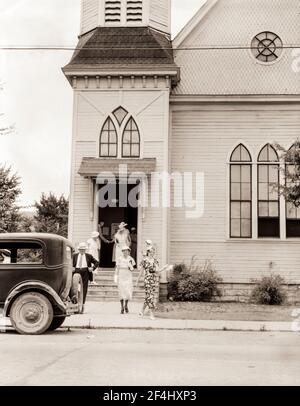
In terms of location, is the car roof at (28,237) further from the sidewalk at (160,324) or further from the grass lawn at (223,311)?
the grass lawn at (223,311)

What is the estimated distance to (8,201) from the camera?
33.2 meters

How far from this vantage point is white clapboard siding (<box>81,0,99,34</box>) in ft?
70.7

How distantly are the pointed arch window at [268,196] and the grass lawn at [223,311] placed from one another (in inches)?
127

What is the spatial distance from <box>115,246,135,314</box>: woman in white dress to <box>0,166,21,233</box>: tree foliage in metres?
17.7

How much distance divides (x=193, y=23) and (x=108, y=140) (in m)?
5.29

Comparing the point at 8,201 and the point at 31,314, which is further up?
the point at 8,201

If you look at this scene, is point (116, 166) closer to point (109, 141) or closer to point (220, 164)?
point (109, 141)

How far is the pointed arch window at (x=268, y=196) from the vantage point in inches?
810

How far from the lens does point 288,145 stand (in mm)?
20594

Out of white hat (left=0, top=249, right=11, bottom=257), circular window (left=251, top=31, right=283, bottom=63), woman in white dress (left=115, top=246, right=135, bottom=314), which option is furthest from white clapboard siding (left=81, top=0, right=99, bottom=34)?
white hat (left=0, top=249, right=11, bottom=257)

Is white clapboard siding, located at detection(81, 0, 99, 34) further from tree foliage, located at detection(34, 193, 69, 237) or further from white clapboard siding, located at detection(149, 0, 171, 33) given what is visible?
tree foliage, located at detection(34, 193, 69, 237)

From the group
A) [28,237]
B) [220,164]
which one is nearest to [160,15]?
[220,164]

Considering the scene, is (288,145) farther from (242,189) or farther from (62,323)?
(62,323)
